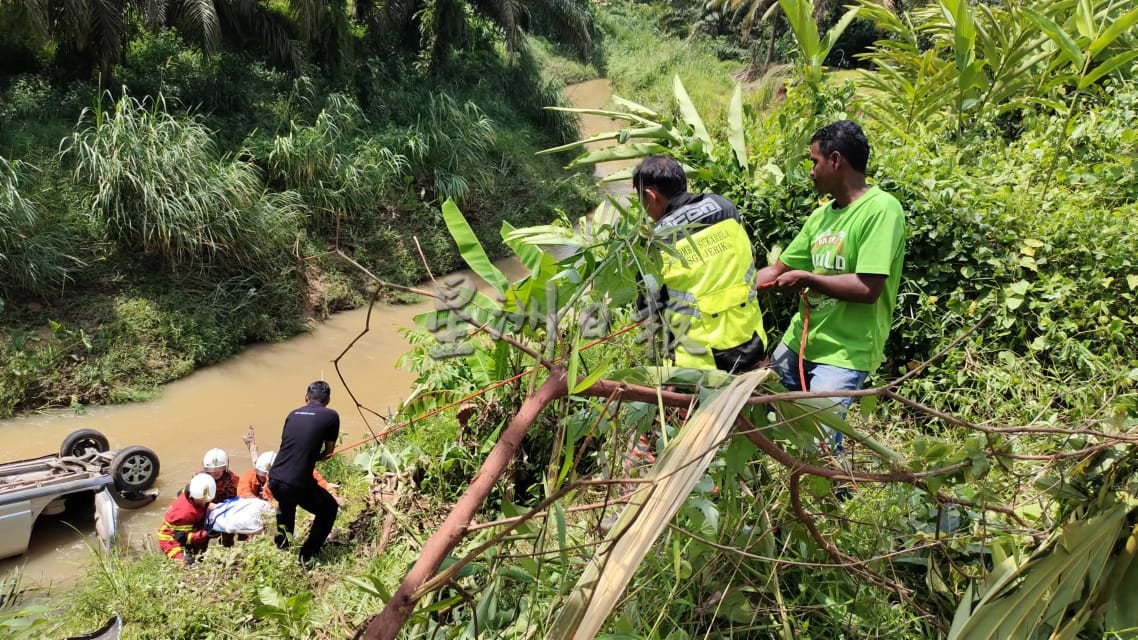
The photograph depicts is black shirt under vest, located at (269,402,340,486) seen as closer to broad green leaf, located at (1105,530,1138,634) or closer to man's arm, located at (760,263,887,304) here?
man's arm, located at (760,263,887,304)

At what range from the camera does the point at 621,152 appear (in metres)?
4.42

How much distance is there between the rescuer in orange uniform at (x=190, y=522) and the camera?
4754mm

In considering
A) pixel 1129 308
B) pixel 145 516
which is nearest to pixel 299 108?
pixel 145 516

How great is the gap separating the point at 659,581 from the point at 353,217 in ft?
30.3

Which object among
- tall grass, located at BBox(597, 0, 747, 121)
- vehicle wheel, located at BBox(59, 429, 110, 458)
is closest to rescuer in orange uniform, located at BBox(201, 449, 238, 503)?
vehicle wheel, located at BBox(59, 429, 110, 458)

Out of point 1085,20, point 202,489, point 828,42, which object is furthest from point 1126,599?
point 202,489

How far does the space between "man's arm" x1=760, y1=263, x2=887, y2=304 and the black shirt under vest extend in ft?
9.21

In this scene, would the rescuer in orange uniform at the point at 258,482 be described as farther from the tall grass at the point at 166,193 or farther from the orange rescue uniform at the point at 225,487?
the tall grass at the point at 166,193

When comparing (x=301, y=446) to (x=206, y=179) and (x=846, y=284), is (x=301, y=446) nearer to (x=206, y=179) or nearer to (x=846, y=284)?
(x=846, y=284)

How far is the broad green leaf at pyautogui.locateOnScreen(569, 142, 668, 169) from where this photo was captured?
438 cm

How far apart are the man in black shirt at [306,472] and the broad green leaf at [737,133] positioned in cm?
276

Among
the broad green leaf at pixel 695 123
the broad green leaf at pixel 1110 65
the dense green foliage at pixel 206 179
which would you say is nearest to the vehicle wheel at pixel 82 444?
the dense green foliage at pixel 206 179

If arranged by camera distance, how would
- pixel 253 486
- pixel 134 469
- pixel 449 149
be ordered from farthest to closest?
pixel 449 149, pixel 134 469, pixel 253 486

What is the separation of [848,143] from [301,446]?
3.24 metres
